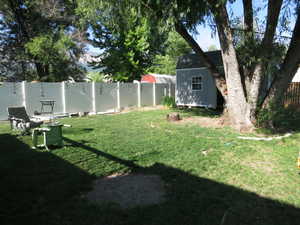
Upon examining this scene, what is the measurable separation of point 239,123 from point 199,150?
285 cm

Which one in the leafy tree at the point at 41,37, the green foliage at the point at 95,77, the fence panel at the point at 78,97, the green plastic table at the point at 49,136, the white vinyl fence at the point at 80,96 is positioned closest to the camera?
the green plastic table at the point at 49,136

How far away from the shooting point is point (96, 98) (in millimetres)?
12547

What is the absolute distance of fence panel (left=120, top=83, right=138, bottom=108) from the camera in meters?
13.9

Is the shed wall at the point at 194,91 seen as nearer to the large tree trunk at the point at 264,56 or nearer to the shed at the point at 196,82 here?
the shed at the point at 196,82

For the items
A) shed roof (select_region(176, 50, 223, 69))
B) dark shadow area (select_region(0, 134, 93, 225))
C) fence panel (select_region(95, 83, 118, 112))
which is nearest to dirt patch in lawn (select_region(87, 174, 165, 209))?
dark shadow area (select_region(0, 134, 93, 225))

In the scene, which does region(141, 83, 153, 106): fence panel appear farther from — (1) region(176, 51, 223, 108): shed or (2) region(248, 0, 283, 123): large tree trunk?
(2) region(248, 0, 283, 123): large tree trunk

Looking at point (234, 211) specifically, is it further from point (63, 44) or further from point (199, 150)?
point (63, 44)

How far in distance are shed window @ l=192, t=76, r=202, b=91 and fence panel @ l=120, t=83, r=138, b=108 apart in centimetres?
362

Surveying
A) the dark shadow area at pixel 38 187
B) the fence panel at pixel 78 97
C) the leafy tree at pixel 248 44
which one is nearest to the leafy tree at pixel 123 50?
the fence panel at pixel 78 97

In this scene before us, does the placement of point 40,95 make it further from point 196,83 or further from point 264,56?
point 264,56

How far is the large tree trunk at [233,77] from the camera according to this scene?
7059 mm

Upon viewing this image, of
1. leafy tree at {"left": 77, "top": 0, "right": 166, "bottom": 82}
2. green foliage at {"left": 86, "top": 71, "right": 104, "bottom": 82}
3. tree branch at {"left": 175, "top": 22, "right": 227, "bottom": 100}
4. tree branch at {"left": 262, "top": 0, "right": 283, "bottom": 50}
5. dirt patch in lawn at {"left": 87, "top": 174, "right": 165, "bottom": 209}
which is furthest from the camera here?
green foliage at {"left": 86, "top": 71, "right": 104, "bottom": 82}

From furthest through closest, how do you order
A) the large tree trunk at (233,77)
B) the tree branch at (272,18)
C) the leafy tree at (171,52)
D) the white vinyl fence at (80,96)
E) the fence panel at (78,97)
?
the leafy tree at (171,52), the fence panel at (78,97), the white vinyl fence at (80,96), the large tree trunk at (233,77), the tree branch at (272,18)

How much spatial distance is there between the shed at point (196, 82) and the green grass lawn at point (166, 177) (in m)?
6.78
